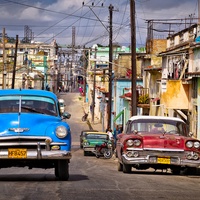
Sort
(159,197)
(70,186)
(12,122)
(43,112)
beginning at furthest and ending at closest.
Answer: (43,112) → (12,122) → (70,186) → (159,197)

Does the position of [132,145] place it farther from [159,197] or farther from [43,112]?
[159,197]

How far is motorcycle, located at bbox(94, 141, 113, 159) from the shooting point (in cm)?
4191

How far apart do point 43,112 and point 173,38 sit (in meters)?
29.9

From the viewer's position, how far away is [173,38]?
44.5 meters

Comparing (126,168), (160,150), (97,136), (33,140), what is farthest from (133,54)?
(33,140)

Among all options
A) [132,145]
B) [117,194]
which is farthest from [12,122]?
[132,145]

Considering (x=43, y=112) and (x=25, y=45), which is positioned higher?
(x=25, y=45)

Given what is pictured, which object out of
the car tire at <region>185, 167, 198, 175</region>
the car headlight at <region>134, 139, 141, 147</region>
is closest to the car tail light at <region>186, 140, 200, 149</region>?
the car headlight at <region>134, 139, 141, 147</region>

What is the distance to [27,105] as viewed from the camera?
1563cm

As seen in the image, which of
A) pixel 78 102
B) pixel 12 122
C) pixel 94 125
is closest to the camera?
pixel 12 122

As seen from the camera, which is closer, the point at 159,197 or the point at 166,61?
the point at 159,197

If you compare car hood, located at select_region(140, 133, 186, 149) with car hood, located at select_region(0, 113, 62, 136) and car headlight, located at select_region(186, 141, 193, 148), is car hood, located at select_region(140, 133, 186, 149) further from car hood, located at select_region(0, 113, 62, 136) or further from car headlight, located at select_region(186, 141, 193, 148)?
car hood, located at select_region(0, 113, 62, 136)

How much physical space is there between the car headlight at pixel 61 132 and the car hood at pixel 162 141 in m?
4.95

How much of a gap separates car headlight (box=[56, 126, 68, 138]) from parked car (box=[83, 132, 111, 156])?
98.3 feet
